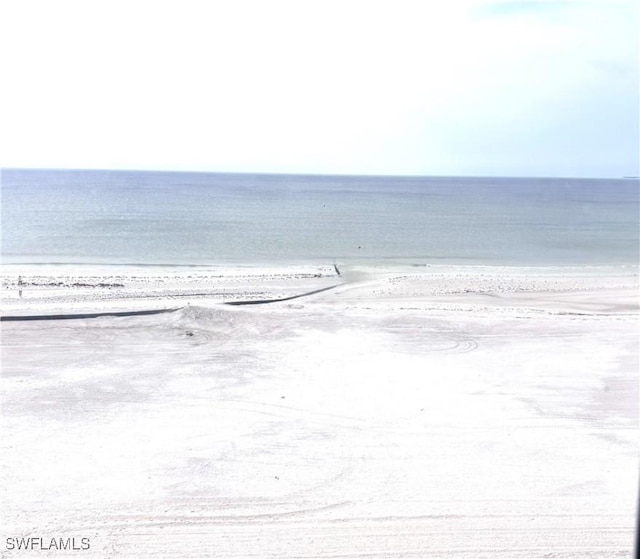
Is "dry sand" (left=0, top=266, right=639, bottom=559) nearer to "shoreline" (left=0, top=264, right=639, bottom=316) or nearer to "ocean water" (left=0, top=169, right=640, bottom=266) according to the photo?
"shoreline" (left=0, top=264, right=639, bottom=316)

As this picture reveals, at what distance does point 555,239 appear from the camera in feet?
153

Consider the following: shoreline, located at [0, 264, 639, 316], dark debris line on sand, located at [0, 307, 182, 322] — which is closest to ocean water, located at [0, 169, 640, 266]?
shoreline, located at [0, 264, 639, 316]

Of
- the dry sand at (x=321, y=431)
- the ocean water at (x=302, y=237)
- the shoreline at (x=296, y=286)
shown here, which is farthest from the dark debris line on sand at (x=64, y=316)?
the ocean water at (x=302, y=237)

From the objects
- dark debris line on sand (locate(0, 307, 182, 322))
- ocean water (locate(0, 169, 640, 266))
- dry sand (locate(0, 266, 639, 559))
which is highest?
ocean water (locate(0, 169, 640, 266))

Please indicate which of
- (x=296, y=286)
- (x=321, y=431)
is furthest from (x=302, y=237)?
(x=321, y=431)

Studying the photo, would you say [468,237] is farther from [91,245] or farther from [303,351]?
[303,351]

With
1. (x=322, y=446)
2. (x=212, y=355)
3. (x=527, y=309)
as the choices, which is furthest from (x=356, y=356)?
(x=527, y=309)

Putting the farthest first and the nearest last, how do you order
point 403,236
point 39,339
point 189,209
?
point 189,209 → point 403,236 → point 39,339

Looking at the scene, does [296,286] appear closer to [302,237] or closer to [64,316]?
[64,316]

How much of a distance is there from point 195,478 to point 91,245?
102 ft

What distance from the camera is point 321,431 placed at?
35.7ft

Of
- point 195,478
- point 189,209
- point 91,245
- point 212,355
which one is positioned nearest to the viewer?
point 195,478

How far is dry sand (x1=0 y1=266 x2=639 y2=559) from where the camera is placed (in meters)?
8.08

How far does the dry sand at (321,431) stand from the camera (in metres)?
8.08
